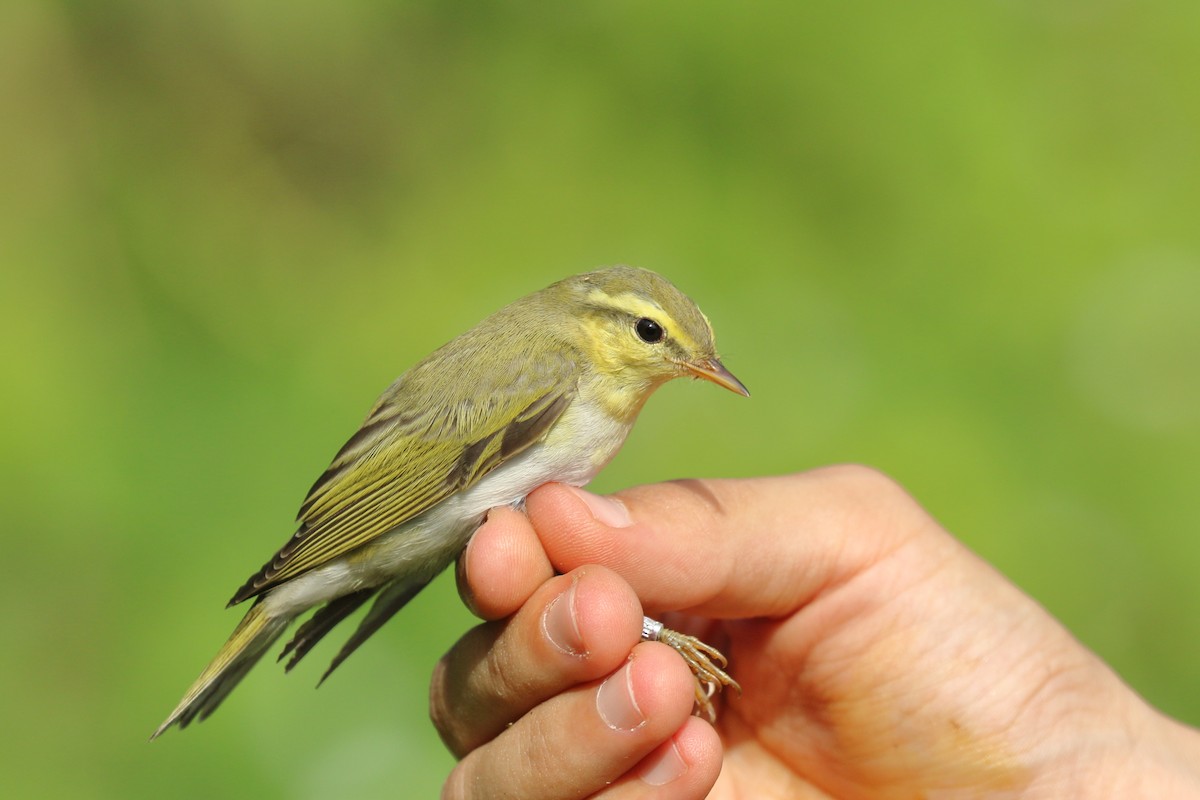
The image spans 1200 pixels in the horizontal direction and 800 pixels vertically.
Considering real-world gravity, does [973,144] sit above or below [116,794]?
above

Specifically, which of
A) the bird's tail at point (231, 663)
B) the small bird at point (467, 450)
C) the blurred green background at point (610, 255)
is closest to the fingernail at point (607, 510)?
the small bird at point (467, 450)

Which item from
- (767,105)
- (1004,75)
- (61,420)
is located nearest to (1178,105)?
(1004,75)

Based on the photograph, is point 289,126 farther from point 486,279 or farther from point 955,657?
point 955,657

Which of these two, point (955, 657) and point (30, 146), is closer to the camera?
point (955, 657)

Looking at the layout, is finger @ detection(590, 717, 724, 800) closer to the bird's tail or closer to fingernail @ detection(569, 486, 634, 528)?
fingernail @ detection(569, 486, 634, 528)

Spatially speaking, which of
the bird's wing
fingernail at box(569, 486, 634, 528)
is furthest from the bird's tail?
fingernail at box(569, 486, 634, 528)

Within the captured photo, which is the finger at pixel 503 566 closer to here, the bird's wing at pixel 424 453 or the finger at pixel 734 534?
the finger at pixel 734 534
